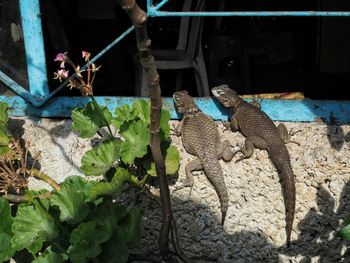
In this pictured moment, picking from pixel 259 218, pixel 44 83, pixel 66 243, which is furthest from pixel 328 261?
pixel 44 83

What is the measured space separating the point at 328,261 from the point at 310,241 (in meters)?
0.16

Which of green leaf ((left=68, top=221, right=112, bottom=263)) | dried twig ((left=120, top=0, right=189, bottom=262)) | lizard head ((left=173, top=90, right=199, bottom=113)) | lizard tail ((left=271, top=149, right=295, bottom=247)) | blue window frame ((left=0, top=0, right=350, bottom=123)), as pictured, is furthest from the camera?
lizard head ((left=173, top=90, right=199, bottom=113))

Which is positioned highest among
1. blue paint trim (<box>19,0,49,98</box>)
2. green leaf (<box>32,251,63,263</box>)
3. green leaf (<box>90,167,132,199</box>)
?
blue paint trim (<box>19,0,49,98</box>)

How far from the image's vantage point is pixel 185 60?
5.08 metres

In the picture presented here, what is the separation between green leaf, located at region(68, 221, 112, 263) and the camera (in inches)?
124

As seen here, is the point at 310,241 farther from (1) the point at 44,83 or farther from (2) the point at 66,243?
(1) the point at 44,83

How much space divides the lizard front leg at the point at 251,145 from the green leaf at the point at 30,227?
120 centimetres

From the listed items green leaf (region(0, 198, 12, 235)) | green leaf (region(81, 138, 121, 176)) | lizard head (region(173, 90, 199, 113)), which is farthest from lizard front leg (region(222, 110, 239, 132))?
green leaf (region(0, 198, 12, 235))

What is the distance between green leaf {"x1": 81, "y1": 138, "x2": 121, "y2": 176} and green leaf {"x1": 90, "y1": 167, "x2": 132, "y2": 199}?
0.08 meters

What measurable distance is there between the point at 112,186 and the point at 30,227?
18.8 inches

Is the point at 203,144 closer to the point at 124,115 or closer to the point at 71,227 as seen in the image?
the point at 124,115

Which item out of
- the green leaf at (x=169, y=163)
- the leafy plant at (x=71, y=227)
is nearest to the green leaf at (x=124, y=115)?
the green leaf at (x=169, y=163)

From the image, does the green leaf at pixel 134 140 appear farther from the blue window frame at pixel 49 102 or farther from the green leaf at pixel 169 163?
the blue window frame at pixel 49 102

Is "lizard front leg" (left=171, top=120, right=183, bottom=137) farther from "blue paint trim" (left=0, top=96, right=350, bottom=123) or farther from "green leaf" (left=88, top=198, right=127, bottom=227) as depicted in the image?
"green leaf" (left=88, top=198, right=127, bottom=227)
